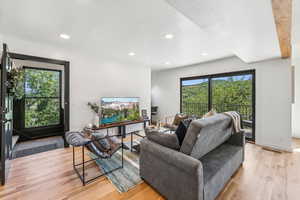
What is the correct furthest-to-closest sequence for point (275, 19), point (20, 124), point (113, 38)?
point (20, 124), point (113, 38), point (275, 19)

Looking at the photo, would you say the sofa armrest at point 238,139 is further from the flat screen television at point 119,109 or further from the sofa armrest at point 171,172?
the flat screen television at point 119,109

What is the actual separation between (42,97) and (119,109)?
8.69 feet

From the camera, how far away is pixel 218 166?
1683mm

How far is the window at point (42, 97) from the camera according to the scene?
410cm

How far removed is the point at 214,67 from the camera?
4.38m

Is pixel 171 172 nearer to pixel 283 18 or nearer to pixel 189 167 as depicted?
pixel 189 167

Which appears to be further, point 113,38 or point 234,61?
point 234,61

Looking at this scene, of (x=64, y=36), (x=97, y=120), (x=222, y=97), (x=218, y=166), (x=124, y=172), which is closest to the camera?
(x=218, y=166)

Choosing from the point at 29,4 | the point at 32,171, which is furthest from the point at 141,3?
the point at 32,171

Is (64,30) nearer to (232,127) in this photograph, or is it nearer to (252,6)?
(252,6)

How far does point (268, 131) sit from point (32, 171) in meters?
5.21

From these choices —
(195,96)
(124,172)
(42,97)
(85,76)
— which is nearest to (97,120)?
(85,76)

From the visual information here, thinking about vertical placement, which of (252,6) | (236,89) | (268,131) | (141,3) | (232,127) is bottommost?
(268,131)

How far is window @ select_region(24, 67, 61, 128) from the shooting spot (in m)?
4.10
